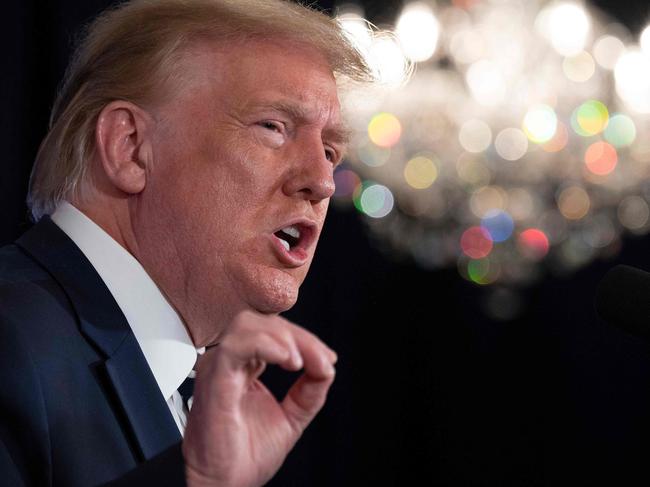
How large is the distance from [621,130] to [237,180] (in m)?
1.91

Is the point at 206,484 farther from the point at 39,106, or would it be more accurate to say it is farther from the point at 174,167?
the point at 39,106

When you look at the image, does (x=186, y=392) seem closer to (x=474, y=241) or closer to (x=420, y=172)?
(x=420, y=172)

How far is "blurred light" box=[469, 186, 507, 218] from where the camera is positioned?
2971 millimetres

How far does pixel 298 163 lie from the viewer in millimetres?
1232

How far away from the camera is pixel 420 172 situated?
291 cm

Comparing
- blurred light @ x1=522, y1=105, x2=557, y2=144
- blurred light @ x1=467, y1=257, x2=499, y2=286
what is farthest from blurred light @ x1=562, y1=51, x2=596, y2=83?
blurred light @ x1=467, y1=257, x2=499, y2=286

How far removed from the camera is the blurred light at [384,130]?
→ 9.20ft

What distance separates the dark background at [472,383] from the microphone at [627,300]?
1788mm

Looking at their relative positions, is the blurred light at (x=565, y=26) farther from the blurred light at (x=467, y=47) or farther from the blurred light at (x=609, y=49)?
the blurred light at (x=467, y=47)

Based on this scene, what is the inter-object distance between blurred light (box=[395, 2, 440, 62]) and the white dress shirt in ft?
5.67

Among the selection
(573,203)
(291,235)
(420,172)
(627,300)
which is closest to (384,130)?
(420,172)

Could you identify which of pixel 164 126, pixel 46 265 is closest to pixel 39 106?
pixel 164 126

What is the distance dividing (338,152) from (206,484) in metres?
0.72

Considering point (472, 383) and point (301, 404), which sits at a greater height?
point (301, 404)
